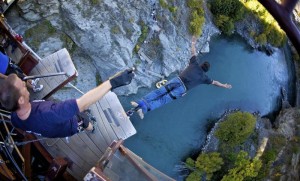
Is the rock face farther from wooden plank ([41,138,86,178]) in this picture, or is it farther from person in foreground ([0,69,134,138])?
person in foreground ([0,69,134,138])

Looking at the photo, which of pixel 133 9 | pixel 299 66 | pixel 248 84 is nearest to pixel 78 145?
pixel 133 9

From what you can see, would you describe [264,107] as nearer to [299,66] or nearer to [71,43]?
[299,66]

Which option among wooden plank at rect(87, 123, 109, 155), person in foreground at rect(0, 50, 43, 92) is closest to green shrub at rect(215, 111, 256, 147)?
wooden plank at rect(87, 123, 109, 155)

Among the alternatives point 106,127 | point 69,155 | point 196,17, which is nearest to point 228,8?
point 196,17

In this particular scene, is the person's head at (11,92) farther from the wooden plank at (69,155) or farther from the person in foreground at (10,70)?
the wooden plank at (69,155)

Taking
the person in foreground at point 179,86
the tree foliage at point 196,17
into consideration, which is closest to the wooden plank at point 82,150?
the person in foreground at point 179,86

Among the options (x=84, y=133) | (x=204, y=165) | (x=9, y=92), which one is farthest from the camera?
(x=204, y=165)

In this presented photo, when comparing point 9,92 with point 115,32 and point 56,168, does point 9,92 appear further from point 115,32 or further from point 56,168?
point 115,32

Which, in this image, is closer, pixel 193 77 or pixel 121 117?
pixel 121 117
